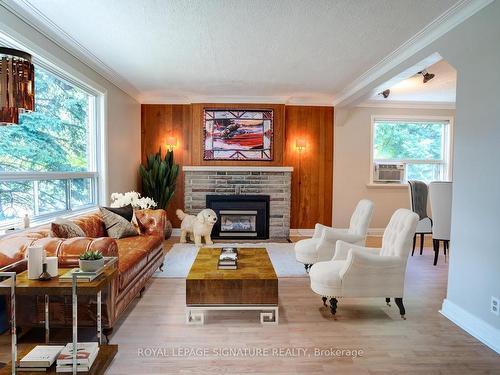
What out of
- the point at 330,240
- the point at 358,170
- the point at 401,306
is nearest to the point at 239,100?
the point at 358,170

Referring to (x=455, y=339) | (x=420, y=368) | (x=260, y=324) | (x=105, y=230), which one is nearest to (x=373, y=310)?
(x=455, y=339)

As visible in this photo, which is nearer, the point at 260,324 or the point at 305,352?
the point at 305,352

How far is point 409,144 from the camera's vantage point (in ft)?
21.3

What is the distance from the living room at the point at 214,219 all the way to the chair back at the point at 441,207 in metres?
0.03

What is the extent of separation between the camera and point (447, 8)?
2.68m

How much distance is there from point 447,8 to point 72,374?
12.2 ft

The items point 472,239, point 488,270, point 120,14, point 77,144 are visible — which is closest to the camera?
point 488,270

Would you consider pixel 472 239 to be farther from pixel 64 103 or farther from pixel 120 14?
pixel 64 103

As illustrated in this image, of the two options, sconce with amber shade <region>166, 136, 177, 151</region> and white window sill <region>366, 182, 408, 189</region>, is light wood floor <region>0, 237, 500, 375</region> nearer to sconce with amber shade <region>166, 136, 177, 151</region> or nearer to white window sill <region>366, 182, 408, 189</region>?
white window sill <region>366, 182, 408, 189</region>

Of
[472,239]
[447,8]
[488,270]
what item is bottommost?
[488,270]

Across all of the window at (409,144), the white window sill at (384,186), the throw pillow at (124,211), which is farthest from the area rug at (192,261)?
the window at (409,144)

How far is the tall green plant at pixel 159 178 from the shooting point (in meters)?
5.76

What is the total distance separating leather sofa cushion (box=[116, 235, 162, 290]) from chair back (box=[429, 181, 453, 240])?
3.59m

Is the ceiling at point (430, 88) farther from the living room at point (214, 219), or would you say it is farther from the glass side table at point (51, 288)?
the glass side table at point (51, 288)
